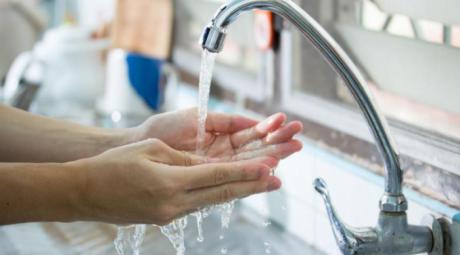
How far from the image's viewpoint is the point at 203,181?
1164 mm

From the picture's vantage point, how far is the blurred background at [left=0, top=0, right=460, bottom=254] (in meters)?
1.48

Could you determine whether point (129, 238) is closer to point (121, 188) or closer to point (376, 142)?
point (121, 188)

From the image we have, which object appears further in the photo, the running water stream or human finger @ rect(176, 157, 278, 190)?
the running water stream

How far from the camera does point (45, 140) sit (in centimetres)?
162

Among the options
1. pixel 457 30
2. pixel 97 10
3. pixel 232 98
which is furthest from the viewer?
pixel 97 10

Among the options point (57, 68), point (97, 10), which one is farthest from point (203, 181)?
point (97, 10)

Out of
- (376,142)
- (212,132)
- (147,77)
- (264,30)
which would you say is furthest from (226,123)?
(147,77)

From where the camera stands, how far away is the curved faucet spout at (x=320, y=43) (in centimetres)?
121

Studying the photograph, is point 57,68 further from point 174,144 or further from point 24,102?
point 174,144

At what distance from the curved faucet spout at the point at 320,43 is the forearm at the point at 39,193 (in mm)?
311

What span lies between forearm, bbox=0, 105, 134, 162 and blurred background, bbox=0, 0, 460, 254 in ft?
1.06

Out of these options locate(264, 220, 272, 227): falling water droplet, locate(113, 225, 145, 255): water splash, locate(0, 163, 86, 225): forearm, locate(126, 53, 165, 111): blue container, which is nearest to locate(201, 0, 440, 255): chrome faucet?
locate(0, 163, 86, 225): forearm

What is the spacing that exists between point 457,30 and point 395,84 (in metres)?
0.23

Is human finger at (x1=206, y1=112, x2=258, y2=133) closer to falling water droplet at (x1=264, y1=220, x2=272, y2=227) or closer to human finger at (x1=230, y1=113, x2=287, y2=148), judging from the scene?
human finger at (x1=230, y1=113, x2=287, y2=148)
